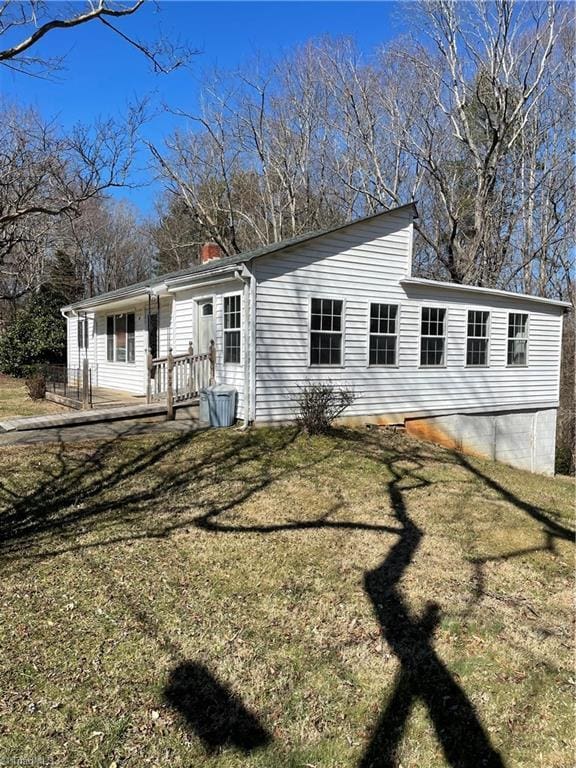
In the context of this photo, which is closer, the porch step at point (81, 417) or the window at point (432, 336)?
the porch step at point (81, 417)

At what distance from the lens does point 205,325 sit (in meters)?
11.2

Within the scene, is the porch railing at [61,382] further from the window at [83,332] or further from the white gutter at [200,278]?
the window at [83,332]

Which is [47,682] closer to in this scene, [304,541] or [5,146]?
[304,541]

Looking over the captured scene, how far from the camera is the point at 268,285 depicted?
32.1 feet

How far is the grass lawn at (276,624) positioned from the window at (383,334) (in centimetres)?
510

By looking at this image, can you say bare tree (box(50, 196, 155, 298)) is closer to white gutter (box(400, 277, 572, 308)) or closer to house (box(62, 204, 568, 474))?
house (box(62, 204, 568, 474))

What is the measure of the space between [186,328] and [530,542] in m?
8.47

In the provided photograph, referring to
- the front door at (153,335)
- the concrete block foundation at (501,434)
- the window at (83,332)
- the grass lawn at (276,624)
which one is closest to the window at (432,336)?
the concrete block foundation at (501,434)

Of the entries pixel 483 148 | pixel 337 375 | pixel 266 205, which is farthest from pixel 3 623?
pixel 266 205

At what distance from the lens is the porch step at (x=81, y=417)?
874cm

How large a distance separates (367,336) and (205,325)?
343 cm

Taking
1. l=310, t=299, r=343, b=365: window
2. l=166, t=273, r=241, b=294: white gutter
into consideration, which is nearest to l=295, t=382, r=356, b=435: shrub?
l=310, t=299, r=343, b=365: window

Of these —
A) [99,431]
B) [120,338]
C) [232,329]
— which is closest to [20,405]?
[120,338]

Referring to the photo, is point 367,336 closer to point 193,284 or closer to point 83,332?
point 193,284
